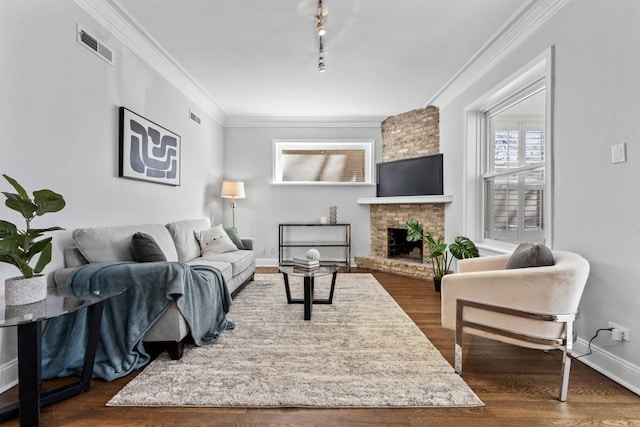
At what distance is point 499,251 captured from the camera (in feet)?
10.9

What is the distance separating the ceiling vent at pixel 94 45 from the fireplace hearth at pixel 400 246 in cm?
441

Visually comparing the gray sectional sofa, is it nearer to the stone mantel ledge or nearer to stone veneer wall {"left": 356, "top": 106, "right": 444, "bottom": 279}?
stone veneer wall {"left": 356, "top": 106, "right": 444, "bottom": 279}

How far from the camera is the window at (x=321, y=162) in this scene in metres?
5.96

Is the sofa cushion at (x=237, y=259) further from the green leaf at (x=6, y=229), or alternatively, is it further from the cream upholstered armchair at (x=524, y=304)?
the cream upholstered armchair at (x=524, y=304)

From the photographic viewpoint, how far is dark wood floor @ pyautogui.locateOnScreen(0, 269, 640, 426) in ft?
5.24

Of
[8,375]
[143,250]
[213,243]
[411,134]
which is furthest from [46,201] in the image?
[411,134]

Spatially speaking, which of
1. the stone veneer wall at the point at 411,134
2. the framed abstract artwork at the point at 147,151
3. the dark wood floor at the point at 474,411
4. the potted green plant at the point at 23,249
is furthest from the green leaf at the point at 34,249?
the stone veneer wall at the point at 411,134

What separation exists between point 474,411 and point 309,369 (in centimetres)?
96

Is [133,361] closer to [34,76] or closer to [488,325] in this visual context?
[34,76]

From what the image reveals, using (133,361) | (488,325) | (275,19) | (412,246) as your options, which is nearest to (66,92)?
(275,19)

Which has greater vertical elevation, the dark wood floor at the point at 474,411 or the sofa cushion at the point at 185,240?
the sofa cushion at the point at 185,240

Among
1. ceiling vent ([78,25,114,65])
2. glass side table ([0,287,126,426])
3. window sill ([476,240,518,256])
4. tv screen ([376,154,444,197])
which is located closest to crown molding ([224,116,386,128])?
tv screen ([376,154,444,197])

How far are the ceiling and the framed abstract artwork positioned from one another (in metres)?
0.82

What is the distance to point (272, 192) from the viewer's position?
5.84 metres
